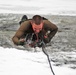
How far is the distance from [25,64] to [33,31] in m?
0.74

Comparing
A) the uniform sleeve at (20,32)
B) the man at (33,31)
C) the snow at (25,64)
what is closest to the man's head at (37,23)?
the man at (33,31)

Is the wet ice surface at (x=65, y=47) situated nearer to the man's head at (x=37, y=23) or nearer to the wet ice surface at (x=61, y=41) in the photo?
the wet ice surface at (x=61, y=41)

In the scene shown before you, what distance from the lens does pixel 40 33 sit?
6.46 metres

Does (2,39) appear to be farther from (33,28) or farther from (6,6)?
(6,6)

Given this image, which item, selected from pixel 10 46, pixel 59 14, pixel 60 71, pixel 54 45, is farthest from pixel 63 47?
pixel 59 14

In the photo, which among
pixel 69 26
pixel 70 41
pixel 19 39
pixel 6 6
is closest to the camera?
pixel 19 39

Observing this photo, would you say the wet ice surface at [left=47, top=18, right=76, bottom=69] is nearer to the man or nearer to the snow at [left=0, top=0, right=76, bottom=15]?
the man

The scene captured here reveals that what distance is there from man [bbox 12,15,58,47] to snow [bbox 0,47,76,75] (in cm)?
48

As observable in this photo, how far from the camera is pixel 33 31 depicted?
6488 mm

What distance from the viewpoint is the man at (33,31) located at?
626 centimetres

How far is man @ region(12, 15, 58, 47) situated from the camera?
6.26 metres

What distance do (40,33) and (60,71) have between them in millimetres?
807

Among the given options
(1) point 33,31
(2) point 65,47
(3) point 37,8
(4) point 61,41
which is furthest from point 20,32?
(3) point 37,8

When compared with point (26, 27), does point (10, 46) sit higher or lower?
lower
